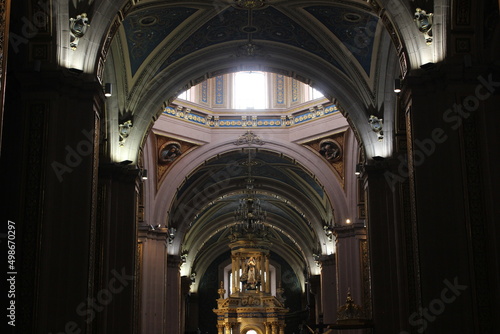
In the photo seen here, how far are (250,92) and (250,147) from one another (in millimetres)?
2387

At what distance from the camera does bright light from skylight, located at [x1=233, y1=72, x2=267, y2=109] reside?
87.9ft

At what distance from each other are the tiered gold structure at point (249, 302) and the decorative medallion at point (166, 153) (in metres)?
11.0

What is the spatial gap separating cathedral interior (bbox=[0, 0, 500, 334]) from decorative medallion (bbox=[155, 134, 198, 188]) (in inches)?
2.5

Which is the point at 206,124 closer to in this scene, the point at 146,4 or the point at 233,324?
the point at 146,4

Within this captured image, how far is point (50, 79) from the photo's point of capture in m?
11.2

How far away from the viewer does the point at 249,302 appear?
118ft

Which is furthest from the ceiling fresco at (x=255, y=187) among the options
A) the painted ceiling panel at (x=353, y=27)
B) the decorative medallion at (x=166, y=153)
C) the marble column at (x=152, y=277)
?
the painted ceiling panel at (x=353, y=27)

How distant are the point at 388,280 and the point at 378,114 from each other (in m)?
3.66

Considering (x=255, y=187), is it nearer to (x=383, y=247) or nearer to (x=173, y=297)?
(x=173, y=297)

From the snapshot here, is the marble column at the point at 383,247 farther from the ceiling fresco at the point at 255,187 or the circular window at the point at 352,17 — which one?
the ceiling fresco at the point at 255,187

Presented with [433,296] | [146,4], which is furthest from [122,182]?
[433,296]

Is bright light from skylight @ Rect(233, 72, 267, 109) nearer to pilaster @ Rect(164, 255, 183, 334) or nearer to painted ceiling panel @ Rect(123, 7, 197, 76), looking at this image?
pilaster @ Rect(164, 255, 183, 334)

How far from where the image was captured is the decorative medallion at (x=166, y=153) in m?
24.3

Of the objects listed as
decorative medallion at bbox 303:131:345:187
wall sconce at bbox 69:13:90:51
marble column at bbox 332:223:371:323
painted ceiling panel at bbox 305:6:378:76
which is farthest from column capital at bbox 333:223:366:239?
wall sconce at bbox 69:13:90:51
